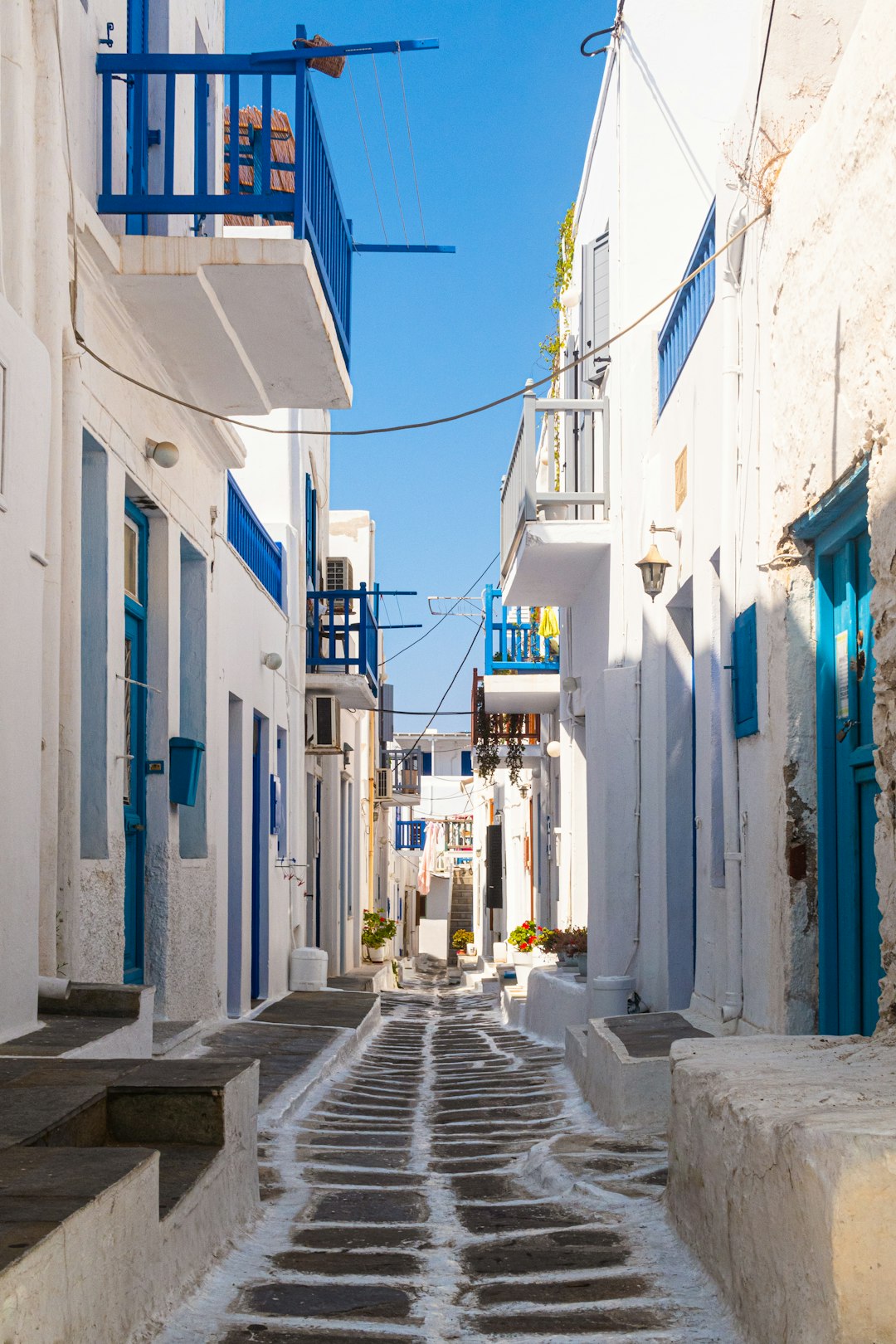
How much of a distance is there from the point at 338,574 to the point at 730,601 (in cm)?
1514

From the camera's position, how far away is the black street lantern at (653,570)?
30.7 ft

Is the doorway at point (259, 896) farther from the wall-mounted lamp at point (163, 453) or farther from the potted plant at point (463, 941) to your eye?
the potted plant at point (463, 941)

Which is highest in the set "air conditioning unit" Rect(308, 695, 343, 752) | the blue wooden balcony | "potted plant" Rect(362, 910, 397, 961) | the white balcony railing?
the white balcony railing

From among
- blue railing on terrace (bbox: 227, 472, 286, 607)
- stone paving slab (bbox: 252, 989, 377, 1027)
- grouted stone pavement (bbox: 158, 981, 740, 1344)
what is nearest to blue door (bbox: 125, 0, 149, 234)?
blue railing on terrace (bbox: 227, 472, 286, 607)

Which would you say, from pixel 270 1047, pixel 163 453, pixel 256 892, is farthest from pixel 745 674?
pixel 256 892

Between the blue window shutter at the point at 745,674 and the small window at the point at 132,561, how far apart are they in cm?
374

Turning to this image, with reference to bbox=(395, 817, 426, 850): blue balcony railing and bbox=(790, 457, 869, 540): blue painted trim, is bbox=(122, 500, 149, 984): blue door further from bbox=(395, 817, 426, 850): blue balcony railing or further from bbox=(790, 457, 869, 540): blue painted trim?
bbox=(395, 817, 426, 850): blue balcony railing

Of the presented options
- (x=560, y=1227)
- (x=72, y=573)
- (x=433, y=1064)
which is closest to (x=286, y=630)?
(x=433, y=1064)

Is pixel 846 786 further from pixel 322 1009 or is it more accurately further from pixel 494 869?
pixel 494 869

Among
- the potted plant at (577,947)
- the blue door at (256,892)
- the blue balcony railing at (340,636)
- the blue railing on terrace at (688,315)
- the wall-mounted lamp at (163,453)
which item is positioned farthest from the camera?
the blue balcony railing at (340,636)

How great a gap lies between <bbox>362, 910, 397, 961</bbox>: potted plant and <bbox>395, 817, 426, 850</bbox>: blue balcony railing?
21.3m

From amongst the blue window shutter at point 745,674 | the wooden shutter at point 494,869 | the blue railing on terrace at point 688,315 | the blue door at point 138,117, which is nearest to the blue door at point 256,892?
the blue railing on terrace at point 688,315

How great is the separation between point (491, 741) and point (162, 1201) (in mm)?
16752

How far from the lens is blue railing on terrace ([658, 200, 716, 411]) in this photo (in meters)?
8.00
